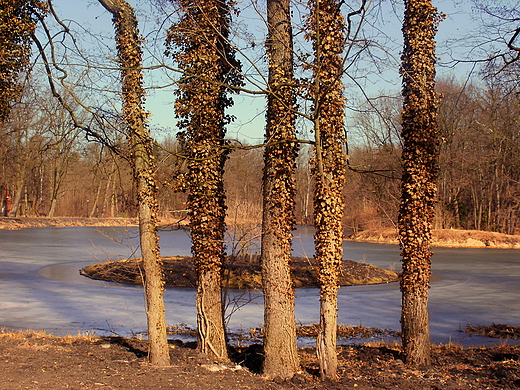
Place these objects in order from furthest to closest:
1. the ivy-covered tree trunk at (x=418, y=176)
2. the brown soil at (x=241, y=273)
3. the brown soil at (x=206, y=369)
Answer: the brown soil at (x=241, y=273)
the ivy-covered tree trunk at (x=418, y=176)
the brown soil at (x=206, y=369)

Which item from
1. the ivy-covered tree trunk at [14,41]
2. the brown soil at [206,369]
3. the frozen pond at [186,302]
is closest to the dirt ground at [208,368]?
the brown soil at [206,369]

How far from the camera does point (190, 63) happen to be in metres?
8.12

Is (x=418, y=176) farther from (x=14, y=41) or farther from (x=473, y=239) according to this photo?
(x=473, y=239)

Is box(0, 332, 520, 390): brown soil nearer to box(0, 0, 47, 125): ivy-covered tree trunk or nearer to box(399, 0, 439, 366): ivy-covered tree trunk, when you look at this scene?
box(399, 0, 439, 366): ivy-covered tree trunk

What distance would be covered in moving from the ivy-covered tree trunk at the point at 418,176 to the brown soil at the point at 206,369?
588 millimetres

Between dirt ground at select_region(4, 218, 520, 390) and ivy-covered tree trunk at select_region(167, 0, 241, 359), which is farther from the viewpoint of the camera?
ivy-covered tree trunk at select_region(167, 0, 241, 359)

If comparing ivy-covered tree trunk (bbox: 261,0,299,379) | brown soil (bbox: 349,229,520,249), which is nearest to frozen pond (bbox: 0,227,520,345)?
ivy-covered tree trunk (bbox: 261,0,299,379)

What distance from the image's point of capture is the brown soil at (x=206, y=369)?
6379mm

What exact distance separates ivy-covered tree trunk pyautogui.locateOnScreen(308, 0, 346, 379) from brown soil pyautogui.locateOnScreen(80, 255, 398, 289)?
9.65 meters

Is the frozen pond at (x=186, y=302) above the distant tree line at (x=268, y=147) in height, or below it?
below

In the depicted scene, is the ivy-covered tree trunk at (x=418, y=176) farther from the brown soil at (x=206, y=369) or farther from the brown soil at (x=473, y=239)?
the brown soil at (x=473, y=239)

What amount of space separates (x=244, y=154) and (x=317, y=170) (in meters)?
1.14

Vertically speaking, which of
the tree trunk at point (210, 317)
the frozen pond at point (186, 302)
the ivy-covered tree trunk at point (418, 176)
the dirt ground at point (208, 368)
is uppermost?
the ivy-covered tree trunk at point (418, 176)

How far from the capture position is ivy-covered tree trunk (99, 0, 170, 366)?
719cm
